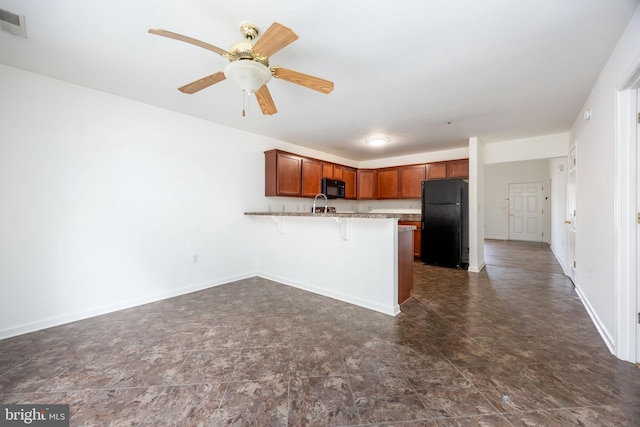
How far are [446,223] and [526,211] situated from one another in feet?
18.7

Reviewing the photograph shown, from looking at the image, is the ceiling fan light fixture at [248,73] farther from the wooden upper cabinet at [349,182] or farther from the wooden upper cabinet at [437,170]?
the wooden upper cabinet at [437,170]

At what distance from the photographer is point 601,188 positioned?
7.30 feet

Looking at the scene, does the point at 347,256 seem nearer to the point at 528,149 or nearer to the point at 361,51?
the point at 361,51

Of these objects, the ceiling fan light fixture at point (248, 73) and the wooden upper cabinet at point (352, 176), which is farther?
the wooden upper cabinet at point (352, 176)

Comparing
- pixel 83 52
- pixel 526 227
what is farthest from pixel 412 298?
pixel 526 227

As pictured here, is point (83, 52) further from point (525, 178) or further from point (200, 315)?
point (525, 178)

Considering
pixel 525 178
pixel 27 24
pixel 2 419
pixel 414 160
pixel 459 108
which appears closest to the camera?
pixel 2 419

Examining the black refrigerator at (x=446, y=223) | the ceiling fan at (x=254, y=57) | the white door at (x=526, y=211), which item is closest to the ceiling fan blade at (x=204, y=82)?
the ceiling fan at (x=254, y=57)

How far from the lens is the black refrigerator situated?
4.59m

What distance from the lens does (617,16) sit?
1.63 meters

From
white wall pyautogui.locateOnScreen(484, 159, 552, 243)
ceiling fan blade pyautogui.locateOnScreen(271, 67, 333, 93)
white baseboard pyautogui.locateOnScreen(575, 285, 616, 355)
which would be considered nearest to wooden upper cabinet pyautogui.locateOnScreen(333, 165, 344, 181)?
ceiling fan blade pyautogui.locateOnScreen(271, 67, 333, 93)

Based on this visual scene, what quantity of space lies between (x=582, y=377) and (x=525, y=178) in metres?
8.54

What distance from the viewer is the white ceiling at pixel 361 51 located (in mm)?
1586

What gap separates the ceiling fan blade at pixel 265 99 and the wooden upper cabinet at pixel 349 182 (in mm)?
3401
